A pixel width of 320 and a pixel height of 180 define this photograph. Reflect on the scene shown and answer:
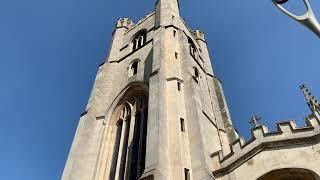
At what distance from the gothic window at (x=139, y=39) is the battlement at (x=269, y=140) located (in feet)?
40.2

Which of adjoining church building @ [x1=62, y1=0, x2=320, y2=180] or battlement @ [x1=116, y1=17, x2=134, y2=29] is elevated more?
battlement @ [x1=116, y1=17, x2=134, y2=29]

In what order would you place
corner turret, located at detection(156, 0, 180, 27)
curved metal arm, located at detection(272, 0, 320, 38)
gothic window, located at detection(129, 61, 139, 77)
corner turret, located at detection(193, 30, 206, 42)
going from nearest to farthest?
curved metal arm, located at detection(272, 0, 320, 38), gothic window, located at detection(129, 61, 139, 77), corner turret, located at detection(156, 0, 180, 27), corner turret, located at detection(193, 30, 206, 42)

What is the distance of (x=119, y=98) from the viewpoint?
18.4 m

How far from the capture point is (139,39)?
23.8 m

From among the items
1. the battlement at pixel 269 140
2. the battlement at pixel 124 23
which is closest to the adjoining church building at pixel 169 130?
the battlement at pixel 269 140

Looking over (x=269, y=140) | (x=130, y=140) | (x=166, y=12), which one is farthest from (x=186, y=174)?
(x=166, y=12)

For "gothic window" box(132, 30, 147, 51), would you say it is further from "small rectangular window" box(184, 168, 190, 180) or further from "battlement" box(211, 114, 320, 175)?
"small rectangular window" box(184, 168, 190, 180)

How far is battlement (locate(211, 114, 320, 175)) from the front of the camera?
36.7 ft

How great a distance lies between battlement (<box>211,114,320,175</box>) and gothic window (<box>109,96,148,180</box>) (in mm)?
3313

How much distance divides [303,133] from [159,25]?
12.1 metres

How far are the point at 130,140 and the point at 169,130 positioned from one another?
3365 millimetres

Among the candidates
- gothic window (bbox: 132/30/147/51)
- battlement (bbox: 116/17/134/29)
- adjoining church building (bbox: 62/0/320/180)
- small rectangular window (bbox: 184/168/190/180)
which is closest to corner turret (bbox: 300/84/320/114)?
adjoining church building (bbox: 62/0/320/180)

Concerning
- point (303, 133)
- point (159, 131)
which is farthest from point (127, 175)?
point (303, 133)

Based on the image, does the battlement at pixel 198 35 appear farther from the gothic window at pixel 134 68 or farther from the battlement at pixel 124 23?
the gothic window at pixel 134 68
